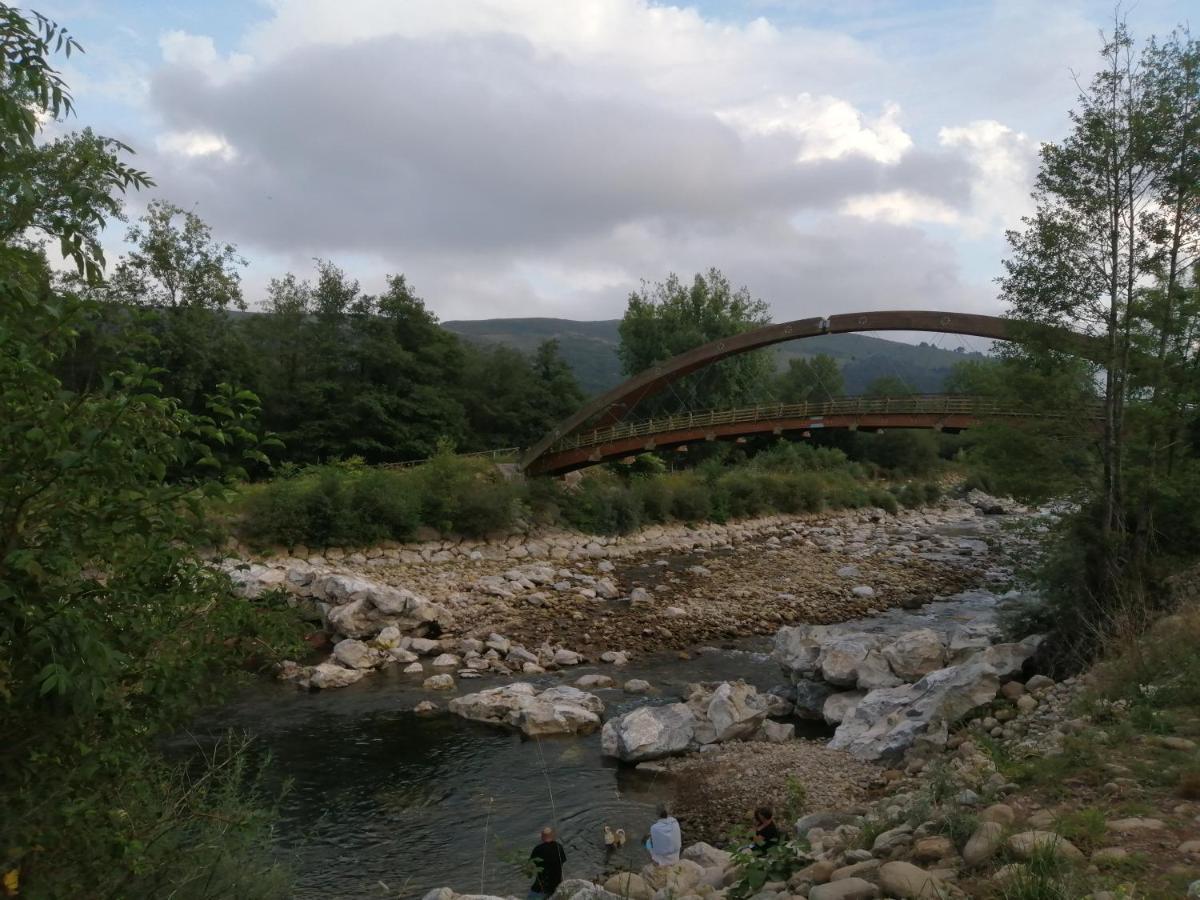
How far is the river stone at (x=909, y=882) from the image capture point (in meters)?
3.88

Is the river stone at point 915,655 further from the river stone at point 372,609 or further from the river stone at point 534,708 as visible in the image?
the river stone at point 372,609

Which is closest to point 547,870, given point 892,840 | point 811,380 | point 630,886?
point 630,886

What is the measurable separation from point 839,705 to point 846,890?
750 cm

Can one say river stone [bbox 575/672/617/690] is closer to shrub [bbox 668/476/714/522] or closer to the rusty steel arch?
the rusty steel arch

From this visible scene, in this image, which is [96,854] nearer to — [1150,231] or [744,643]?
[1150,231]

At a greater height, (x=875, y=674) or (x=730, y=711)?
(x=875, y=674)

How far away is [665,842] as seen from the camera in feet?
24.2

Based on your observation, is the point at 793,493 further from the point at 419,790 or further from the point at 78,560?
the point at 78,560

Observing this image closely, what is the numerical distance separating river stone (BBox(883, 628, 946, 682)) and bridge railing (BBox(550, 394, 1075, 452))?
982 cm

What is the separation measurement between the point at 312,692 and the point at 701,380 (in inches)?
1244

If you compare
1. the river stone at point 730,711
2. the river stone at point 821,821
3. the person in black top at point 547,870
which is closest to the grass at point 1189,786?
the river stone at point 821,821

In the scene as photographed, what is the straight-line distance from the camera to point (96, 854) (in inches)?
118

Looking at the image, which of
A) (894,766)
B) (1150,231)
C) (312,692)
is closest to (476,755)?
(312,692)

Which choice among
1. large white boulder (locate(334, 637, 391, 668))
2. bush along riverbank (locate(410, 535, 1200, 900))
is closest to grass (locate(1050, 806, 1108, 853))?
bush along riverbank (locate(410, 535, 1200, 900))
